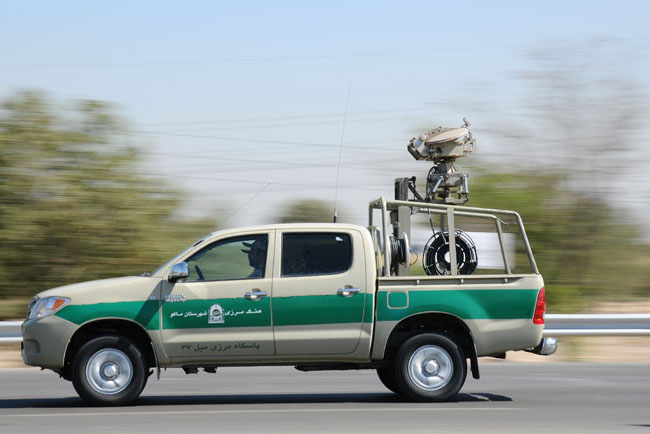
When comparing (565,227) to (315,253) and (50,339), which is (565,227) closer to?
(315,253)

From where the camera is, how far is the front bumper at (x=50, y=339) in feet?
30.7

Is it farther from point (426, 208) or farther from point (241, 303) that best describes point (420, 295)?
point (241, 303)

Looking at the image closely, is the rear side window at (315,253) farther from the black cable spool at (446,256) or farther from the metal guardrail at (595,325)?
the metal guardrail at (595,325)

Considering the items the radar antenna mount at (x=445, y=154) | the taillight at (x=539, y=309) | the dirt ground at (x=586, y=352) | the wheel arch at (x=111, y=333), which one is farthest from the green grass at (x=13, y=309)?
the taillight at (x=539, y=309)

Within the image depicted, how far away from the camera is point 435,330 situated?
32.8 feet

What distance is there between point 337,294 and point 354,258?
40cm

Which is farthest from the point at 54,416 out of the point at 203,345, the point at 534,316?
the point at 534,316

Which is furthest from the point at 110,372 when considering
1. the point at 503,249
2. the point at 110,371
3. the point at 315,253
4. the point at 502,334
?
the point at 503,249

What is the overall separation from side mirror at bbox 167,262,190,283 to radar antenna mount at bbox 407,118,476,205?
2.92 m

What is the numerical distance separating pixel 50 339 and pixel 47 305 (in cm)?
33

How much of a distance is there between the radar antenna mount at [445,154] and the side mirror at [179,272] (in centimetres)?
292

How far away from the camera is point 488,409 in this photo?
943cm

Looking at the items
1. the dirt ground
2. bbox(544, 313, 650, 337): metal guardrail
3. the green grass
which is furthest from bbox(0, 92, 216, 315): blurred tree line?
bbox(544, 313, 650, 337): metal guardrail

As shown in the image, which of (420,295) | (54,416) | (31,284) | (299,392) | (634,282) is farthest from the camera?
(634,282)
